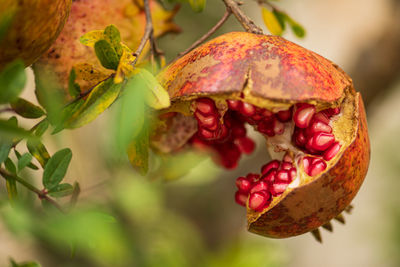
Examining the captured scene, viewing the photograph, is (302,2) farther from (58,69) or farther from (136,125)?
(136,125)

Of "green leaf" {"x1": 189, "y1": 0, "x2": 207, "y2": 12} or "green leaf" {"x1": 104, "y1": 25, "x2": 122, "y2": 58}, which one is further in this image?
"green leaf" {"x1": 189, "y1": 0, "x2": 207, "y2": 12}

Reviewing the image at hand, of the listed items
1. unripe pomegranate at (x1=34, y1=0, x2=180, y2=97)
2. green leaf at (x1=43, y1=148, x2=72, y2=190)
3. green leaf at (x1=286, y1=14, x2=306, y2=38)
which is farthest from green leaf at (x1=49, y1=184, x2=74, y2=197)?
green leaf at (x1=286, y1=14, x2=306, y2=38)

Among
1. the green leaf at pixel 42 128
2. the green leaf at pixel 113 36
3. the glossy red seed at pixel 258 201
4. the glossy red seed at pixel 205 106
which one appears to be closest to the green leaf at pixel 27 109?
the green leaf at pixel 42 128

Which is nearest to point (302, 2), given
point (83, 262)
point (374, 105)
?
point (374, 105)

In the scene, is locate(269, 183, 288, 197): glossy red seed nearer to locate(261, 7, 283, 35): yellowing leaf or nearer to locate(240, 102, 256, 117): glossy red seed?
locate(240, 102, 256, 117): glossy red seed

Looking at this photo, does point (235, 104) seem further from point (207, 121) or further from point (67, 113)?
point (67, 113)
